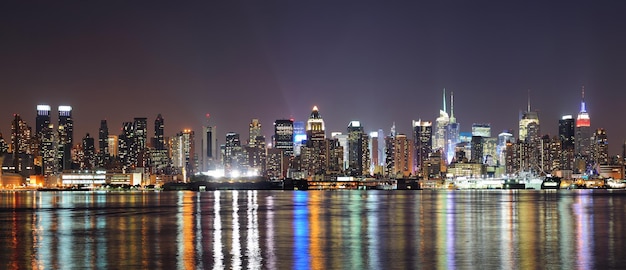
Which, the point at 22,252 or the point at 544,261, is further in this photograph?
the point at 22,252

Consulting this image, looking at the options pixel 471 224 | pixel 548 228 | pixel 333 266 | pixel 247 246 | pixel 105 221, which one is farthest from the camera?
pixel 105 221

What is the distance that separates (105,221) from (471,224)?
94.8 ft

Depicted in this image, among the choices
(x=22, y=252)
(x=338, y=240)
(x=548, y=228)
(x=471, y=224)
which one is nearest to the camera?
(x=22, y=252)

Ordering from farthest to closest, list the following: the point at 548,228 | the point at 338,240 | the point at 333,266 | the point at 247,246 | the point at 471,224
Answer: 1. the point at 471,224
2. the point at 548,228
3. the point at 338,240
4. the point at 247,246
5. the point at 333,266

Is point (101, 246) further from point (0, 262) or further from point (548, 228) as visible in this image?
point (548, 228)

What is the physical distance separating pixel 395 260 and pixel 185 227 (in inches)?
989

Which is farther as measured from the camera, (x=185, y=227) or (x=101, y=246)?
(x=185, y=227)

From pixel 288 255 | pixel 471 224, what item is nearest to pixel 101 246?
pixel 288 255

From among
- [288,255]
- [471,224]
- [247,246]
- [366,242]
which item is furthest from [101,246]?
[471,224]

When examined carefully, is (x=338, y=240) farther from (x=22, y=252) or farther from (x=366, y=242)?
(x=22, y=252)

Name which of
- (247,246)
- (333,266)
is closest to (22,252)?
(247,246)

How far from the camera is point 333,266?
33688 mm

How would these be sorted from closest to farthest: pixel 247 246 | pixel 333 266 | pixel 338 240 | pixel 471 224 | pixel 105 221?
1. pixel 333 266
2. pixel 247 246
3. pixel 338 240
4. pixel 471 224
5. pixel 105 221

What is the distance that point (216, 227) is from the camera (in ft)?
190
